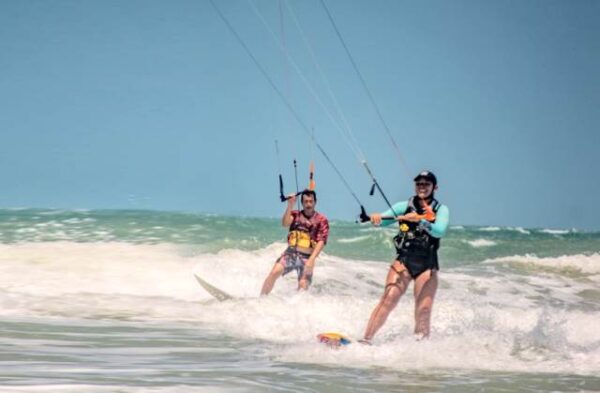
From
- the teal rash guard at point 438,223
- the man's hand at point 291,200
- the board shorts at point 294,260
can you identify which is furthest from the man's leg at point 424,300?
the board shorts at point 294,260

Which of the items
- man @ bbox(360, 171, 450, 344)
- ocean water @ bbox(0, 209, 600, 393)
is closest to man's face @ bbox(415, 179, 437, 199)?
man @ bbox(360, 171, 450, 344)

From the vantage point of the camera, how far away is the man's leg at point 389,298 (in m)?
7.40

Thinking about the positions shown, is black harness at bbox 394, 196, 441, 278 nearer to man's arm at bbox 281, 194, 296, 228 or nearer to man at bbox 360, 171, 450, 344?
man at bbox 360, 171, 450, 344

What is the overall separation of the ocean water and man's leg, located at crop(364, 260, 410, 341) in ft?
0.55

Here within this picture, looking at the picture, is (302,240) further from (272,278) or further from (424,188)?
(424,188)

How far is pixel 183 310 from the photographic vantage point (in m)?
11.3

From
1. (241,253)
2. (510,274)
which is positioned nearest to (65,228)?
(241,253)

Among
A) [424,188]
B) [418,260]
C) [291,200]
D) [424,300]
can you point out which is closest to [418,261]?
[418,260]

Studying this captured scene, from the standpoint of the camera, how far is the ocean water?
227 inches

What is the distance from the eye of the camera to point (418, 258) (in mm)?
7508

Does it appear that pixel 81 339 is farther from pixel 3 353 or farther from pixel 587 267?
pixel 587 267

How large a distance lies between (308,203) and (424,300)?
3.93m

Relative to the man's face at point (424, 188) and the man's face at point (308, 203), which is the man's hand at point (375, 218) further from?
the man's face at point (308, 203)

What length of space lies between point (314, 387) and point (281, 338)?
296cm
